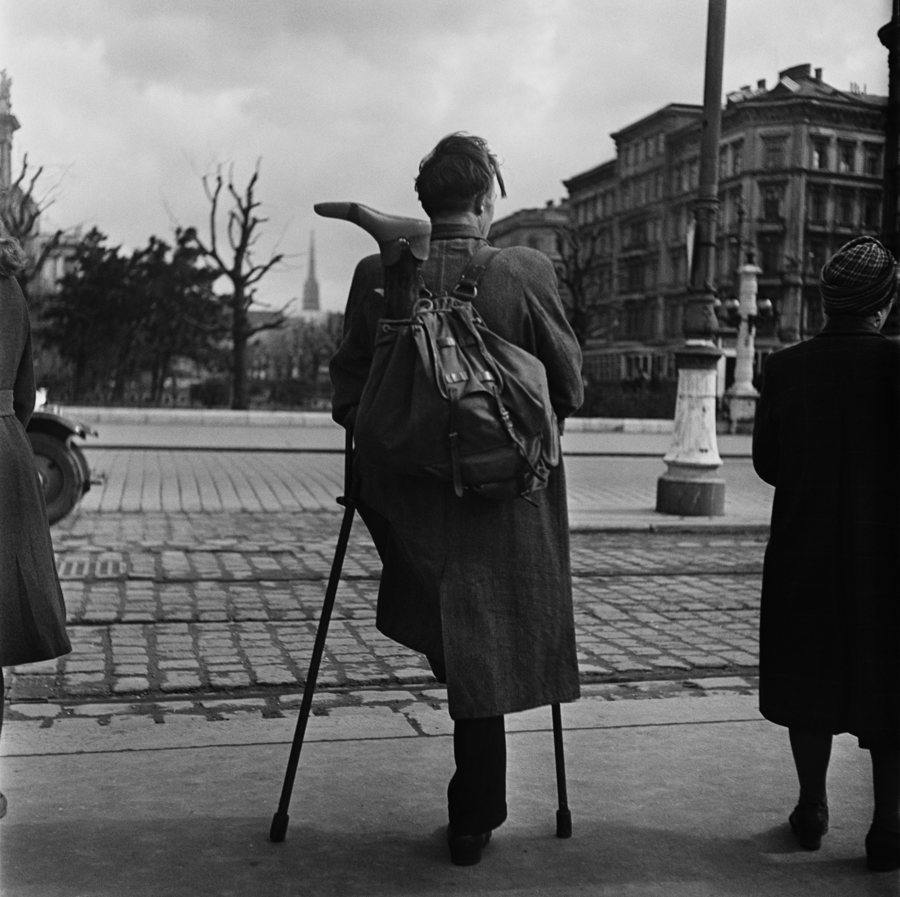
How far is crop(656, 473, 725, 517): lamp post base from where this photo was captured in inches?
463

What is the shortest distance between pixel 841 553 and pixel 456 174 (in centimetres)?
148

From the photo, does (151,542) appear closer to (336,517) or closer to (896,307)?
(336,517)

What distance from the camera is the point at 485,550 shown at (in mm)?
3348

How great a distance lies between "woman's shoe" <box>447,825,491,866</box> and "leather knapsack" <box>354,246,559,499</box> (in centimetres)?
93

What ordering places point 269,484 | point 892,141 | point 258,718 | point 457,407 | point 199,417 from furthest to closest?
point 199,417, point 269,484, point 258,718, point 892,141, point 457,407

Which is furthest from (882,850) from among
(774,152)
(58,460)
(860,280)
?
(774,152)

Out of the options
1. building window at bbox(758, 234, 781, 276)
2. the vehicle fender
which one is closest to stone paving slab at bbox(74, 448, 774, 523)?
the vehicle fender

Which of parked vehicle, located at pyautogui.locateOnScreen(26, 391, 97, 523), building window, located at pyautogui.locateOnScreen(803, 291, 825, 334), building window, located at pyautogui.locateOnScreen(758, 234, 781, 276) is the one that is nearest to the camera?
parked vehicle, located at pyautogui.locateOnScreen(26, 391, 97, 523)

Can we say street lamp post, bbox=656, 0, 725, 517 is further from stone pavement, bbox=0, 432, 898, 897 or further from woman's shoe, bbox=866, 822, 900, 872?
woman's shoe, bbox=866, 822, 900, 872

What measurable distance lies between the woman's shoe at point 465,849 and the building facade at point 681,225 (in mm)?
30868

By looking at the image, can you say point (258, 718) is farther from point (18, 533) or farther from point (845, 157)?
point (845, 157)

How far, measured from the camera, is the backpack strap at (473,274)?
10.9 feet

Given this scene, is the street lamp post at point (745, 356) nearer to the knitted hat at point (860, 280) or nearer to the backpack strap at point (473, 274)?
the knitted hat at point (860, 280)

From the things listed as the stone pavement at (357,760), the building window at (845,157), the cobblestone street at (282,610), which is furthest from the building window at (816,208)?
the stone pavement at (357,760)
